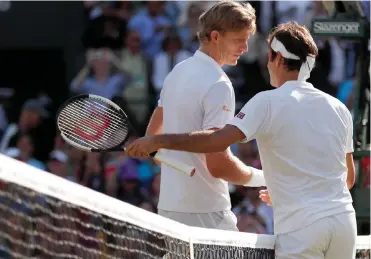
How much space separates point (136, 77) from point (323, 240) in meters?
6.33

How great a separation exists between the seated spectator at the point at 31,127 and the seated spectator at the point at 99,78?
0.42 metres

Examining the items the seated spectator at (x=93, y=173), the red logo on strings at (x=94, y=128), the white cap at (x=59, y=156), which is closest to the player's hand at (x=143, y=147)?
the red logo on strings at (x=94, y=128)

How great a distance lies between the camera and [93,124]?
429cm

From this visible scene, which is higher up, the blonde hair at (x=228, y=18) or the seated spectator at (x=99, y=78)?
the blonde hair at (x=228, y=18)

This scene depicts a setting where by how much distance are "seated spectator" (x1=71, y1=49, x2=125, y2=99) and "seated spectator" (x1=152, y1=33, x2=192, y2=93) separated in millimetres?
363

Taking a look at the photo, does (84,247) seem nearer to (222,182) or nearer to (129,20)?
(222,182)

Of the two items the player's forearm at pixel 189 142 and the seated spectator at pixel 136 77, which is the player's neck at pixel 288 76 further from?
the seated spectator at pixel 136 77

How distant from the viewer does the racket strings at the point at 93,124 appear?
4.14m

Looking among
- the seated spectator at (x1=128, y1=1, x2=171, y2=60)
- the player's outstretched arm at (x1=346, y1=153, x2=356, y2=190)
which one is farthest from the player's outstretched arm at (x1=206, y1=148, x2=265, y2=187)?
the seated spectator at (x1=128, y1=1, x2=171, y2=60)

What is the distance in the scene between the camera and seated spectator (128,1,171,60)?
31.6 ft

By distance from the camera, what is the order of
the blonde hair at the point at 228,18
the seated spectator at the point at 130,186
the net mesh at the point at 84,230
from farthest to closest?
the seated spectator at the point at 130,186
the blonde hair at the point at 228,18
the net mesh at the point at 84,230

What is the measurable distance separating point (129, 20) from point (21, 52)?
1205mm

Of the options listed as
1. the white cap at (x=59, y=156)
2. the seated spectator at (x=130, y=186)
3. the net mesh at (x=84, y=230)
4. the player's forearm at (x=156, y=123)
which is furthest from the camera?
the white cap at (x=59, y=156)

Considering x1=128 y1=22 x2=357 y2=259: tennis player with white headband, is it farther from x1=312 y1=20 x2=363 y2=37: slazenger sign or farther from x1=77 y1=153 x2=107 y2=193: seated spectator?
x1=77 y1=153 x2=107 y2=193: seated spectator
